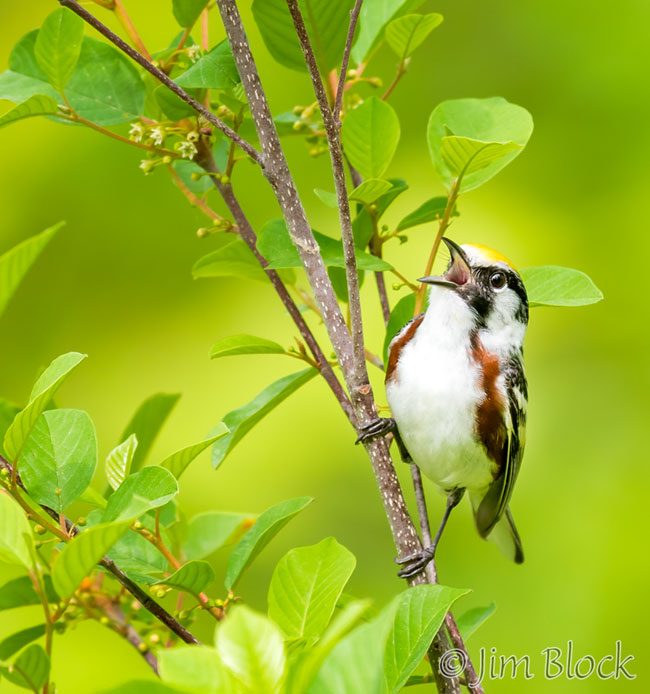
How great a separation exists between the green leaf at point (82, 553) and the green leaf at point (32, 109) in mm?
615

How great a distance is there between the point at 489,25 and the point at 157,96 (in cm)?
251

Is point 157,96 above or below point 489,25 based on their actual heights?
below

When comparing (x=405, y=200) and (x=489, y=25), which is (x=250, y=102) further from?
(x=489, y=25)

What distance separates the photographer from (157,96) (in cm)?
132

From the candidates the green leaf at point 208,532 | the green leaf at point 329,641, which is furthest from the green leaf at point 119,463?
the green leaf at point 329,641

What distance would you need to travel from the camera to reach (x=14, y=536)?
0.85 metres

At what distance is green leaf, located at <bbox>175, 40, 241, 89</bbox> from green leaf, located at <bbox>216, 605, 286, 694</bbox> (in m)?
0.77

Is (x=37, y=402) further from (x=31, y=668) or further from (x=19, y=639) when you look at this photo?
(x=19, y=639)

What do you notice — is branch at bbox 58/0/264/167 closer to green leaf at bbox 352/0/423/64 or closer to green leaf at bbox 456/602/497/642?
green leaf at bbox 352/0/423/64

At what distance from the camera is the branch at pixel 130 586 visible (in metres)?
1.01

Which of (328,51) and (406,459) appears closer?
(328,51)

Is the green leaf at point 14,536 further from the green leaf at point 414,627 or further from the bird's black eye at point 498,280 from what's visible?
the bird's black eye at point 498,280

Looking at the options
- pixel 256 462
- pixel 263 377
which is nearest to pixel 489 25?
pixel 263 377

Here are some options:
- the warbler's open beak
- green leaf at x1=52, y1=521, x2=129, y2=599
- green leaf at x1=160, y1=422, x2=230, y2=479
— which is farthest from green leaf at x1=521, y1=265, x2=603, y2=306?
green leaf at x1=52, y1=521, x2=129, y2=599
